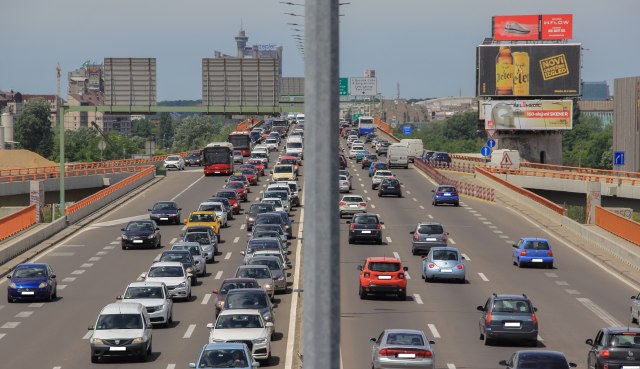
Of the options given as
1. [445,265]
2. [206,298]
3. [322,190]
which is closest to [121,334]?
[206,298]

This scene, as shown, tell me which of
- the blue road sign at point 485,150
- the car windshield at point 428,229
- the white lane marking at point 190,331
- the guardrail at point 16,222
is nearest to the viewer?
the white lane marking at point 190,331

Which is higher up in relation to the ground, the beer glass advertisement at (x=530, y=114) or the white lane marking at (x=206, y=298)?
the beer glass advertisement at (x=530, y=114)

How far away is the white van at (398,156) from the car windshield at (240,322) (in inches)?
3296

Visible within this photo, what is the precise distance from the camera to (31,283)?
136 feet

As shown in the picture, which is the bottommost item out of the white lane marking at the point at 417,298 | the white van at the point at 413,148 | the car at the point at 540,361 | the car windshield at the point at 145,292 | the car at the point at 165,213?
the white lane marking at the point at 417,298

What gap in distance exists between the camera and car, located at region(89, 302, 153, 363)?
96.6 ft

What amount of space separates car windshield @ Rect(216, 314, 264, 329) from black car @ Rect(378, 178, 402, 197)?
54.2 meters

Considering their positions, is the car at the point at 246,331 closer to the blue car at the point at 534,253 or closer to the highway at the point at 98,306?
the highway at the point at 98,306

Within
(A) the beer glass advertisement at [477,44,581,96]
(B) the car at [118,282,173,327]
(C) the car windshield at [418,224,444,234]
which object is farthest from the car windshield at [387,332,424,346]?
(A) the beer glass advertisement at [477,44,581,96]

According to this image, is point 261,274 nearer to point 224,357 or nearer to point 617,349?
point 224,357

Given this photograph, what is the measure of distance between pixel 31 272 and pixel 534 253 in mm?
20869

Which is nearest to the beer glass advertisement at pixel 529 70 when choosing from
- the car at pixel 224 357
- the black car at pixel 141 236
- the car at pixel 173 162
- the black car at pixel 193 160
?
the black car at pixel 193 160

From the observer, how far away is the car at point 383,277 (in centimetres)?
4088

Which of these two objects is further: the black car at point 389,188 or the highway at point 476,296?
the black car at point 389,188
